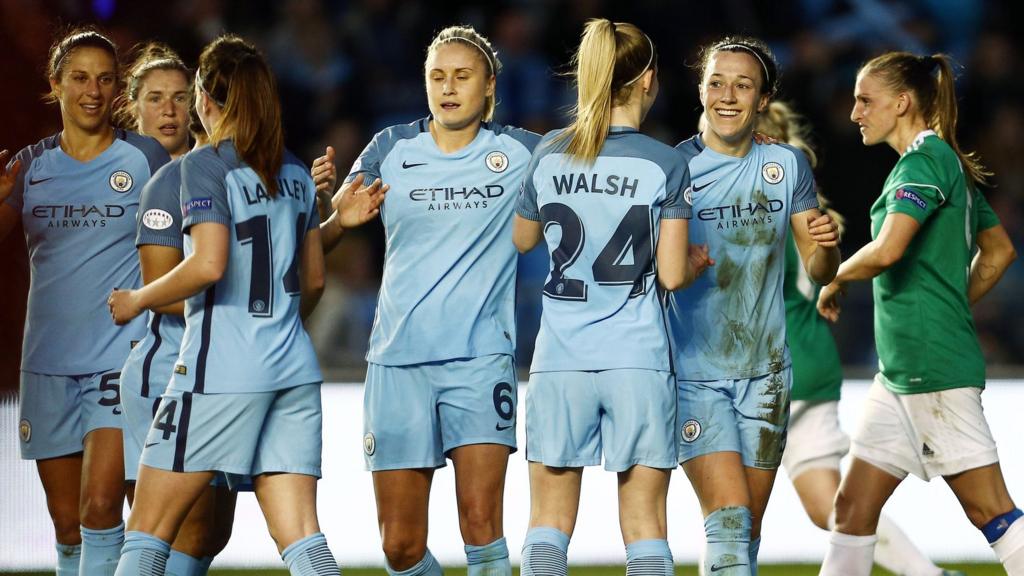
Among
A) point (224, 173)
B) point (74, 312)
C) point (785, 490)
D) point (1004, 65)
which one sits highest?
point (1004, 65)

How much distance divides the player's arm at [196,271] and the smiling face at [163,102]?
1604 millimetres

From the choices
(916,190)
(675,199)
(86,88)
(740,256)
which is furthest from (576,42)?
(675,199)

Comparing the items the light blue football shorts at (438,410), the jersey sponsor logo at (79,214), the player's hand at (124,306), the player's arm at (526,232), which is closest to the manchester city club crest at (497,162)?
the player's arm at (526,232)

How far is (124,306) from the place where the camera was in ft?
15.9

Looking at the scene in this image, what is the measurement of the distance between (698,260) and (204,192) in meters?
1.67

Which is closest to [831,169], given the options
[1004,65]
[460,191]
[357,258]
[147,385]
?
[1004,65]

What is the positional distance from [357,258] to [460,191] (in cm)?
558

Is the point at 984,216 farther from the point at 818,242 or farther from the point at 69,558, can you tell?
the point at 69,558

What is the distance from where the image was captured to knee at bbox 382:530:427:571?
549 centimetres

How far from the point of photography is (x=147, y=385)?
5316 millimetres

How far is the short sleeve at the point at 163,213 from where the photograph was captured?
497 centimetres

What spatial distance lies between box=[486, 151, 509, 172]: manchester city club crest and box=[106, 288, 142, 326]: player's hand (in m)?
1.41

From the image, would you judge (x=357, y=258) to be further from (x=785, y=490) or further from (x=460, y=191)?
(x=460, y=191)

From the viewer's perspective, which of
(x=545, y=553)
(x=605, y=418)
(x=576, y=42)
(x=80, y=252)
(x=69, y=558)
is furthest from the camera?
(x=576, y=42)
